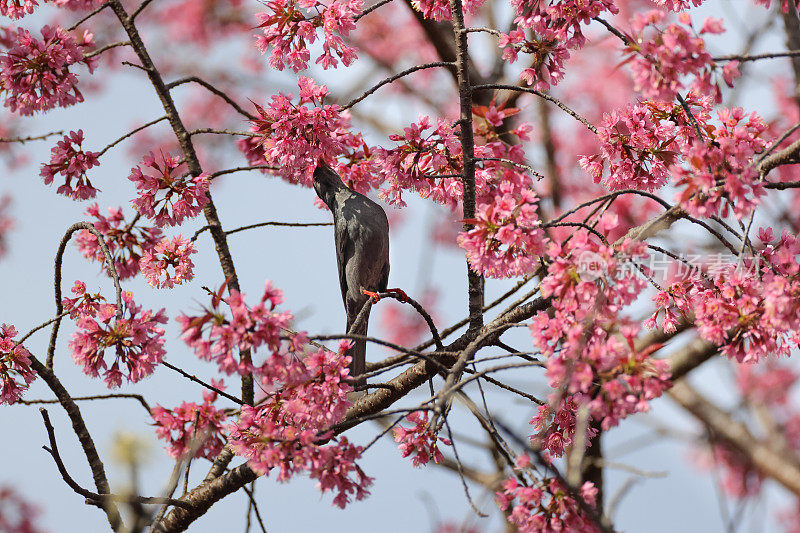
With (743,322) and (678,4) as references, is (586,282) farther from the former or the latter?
(678,4)

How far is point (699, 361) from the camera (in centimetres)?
440

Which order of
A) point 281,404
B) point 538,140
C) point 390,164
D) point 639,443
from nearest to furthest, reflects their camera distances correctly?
point 281,404 → point 390,164 → point 639,443 → point 538,140

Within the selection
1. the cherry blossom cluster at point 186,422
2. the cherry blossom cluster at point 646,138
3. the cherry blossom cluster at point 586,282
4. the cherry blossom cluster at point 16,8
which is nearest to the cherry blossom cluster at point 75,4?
the cherry blossom cluster at point 16,8

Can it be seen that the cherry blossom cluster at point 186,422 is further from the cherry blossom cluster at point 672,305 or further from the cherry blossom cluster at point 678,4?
the cherry blossom cluster at point 678,4

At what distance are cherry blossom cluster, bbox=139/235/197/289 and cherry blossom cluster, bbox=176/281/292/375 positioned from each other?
3.45 ft

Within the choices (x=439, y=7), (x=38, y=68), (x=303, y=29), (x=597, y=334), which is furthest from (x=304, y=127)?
(x=597, y=334)

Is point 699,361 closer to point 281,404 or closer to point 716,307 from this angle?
point 716,307

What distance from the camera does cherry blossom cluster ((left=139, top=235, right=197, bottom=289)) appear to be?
3.02m

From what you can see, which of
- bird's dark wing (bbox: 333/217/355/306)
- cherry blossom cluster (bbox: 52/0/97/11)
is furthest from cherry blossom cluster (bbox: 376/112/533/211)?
cherry blossom cluster (bbox: 52/0/97/11)

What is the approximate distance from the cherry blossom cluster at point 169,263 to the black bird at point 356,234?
2.19ft

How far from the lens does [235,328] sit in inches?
79.2

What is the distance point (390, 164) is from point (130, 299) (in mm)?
1105

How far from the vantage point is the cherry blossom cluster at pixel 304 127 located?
2682 millimetres

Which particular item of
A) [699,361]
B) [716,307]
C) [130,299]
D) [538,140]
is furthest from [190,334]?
[538,140]
